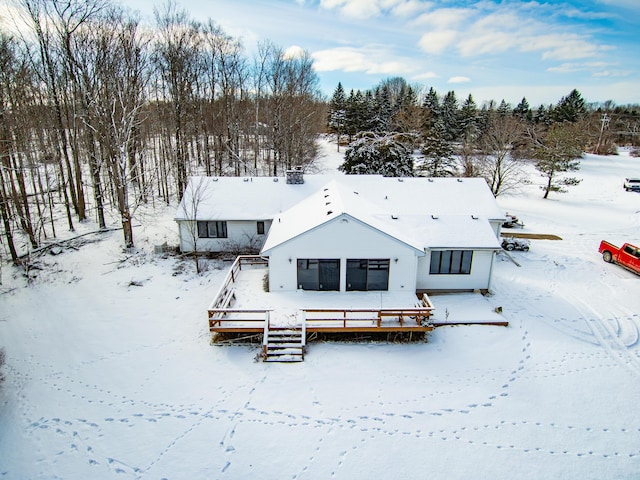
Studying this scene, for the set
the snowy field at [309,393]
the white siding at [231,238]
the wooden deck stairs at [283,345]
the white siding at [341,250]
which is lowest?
the snowy field at [309,393]

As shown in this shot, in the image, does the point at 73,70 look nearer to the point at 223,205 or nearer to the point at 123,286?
the point at 223,205

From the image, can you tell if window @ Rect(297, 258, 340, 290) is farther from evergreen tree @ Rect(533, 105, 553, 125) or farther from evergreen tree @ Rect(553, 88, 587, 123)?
evergreen tree @ Rect(533, 105, 553, 125)

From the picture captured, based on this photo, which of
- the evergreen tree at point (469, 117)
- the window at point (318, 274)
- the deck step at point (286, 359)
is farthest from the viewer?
the evergreen tree at point (469, 117)

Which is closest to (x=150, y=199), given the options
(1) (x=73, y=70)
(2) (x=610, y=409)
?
(1) (x=73, y=70)

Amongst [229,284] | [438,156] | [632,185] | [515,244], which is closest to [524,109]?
[632,185]

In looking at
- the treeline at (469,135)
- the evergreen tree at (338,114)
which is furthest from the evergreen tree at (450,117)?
the evergreen tree at (338,114)

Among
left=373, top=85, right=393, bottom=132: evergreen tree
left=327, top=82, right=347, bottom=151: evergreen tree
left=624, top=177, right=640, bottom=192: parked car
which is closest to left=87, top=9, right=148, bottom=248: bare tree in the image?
left=373, top=85, right=393, bottom=132: evergreen tree

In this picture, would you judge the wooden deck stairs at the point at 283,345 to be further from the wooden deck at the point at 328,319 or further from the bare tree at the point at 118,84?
the bare tree at the point at 118,84

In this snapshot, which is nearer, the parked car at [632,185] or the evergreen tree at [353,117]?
the parked car at [632,185]
